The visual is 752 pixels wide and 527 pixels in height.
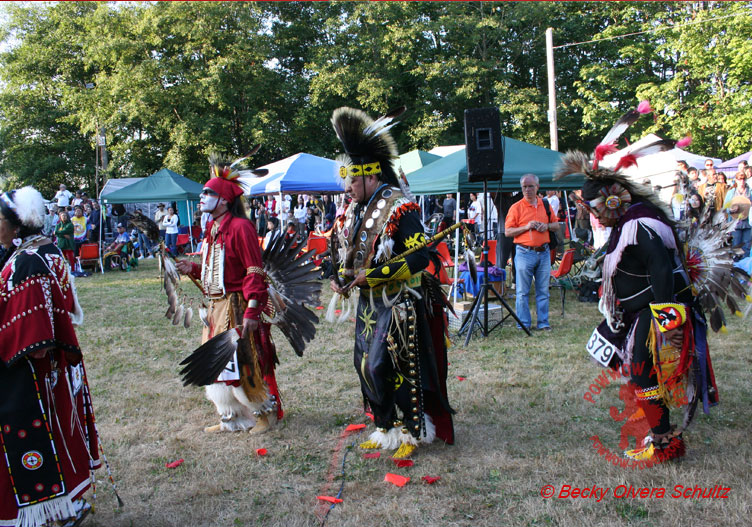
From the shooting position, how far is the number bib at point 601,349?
341cm

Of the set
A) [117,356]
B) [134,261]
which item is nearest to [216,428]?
[117,356]

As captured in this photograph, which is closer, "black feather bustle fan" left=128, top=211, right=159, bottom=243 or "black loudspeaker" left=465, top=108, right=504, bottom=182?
"black feather bustle fan" left=128, top=211, right=159, bottom=243

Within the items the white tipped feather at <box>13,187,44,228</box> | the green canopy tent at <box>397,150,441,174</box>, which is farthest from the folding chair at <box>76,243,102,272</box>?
the white tipped feather at <box>13,187,44,228</box>

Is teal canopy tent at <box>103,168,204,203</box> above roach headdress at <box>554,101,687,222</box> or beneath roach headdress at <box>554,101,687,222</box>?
above

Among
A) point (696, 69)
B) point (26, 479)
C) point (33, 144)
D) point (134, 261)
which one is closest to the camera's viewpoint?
point (26, 479)

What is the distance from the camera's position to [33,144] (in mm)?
28297

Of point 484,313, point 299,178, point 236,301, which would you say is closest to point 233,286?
point 236,301

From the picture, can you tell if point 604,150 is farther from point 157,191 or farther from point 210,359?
point 157,191

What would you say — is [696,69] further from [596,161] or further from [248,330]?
[248,330]

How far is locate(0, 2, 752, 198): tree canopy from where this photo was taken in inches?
951

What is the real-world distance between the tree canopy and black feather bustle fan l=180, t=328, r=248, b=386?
2090 cm

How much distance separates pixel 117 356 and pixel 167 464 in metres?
3.17

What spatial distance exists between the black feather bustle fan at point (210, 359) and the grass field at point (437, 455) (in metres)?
0.60

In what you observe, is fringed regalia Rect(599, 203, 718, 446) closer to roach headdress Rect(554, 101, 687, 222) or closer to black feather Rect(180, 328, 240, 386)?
roach headdress Rect(554, 101, 687, 222)
